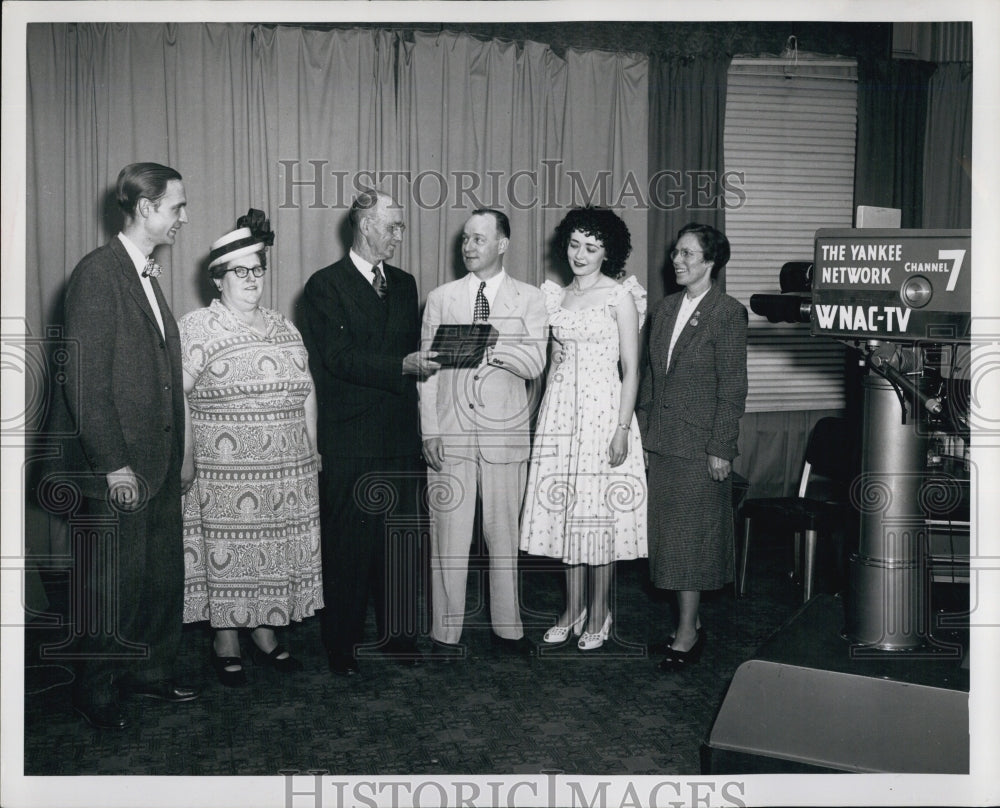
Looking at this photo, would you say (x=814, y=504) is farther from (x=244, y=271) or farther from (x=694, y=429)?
(x=244, y=271)

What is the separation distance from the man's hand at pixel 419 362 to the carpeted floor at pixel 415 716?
111cm

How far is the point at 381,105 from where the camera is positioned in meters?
4.81

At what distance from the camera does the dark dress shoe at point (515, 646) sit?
388cm

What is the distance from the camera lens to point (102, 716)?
3.15 metres

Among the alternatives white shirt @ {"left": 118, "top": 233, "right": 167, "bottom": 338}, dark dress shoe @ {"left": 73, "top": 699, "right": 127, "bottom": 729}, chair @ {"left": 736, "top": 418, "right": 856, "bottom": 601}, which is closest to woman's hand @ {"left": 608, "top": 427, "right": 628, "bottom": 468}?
chair @ {"left": 736, "top": 418, "right": 856, "bottom": 601}

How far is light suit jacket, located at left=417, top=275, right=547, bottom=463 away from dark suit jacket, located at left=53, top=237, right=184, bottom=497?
3.26 feet

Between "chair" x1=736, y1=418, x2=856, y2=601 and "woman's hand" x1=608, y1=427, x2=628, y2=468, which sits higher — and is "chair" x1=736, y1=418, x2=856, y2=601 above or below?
below

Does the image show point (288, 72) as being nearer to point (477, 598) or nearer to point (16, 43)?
point (16, 43)

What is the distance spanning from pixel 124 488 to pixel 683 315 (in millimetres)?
2078

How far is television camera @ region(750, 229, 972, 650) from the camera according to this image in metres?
2.25

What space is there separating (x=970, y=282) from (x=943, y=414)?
31 cm

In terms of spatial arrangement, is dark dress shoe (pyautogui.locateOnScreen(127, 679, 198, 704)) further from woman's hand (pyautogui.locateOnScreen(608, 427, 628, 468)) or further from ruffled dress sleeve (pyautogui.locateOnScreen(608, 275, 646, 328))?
ruffled dress sleeve (pyautogui.locateOnScreen(608, 275, 646, 328))

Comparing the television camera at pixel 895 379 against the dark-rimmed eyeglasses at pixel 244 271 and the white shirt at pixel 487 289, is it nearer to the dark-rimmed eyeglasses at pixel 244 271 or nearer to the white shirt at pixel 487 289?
the white shirt at pixel 487 289
